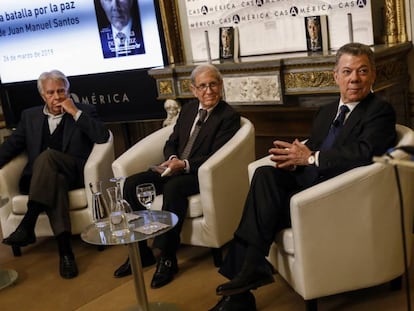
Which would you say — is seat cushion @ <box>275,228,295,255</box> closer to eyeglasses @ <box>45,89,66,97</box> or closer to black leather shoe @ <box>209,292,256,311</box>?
black leather shoe @ <box>209,292,256,311</box>

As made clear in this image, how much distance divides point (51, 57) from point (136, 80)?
2.89ft

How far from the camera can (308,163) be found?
2555 mm

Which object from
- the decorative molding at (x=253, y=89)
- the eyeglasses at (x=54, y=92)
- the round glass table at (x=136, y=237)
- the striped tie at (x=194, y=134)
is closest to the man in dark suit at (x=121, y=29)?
the decorative molding at (x=253, y=89)

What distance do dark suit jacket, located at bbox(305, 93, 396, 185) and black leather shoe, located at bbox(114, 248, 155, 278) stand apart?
1.17 metres

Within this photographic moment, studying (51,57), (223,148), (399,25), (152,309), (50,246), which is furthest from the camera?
(51,57)

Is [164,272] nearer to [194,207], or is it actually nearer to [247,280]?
[194,207]

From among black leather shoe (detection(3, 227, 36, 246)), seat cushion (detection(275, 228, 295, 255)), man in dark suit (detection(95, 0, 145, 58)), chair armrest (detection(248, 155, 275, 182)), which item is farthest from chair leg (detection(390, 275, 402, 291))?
man in dark suit (detection(95, 0, 145, 58))

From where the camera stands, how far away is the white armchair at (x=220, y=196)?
297cm

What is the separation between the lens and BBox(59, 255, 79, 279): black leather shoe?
3.27 meters

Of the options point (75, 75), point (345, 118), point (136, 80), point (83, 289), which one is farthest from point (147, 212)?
point (75, 75)

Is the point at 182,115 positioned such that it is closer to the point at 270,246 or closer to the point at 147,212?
the point at 147,212

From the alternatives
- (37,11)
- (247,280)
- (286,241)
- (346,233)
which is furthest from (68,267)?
(37,11)

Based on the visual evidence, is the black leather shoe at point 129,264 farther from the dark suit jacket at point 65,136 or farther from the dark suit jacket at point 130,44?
the dark suit jacket at point 130,44

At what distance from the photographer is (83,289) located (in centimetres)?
310
